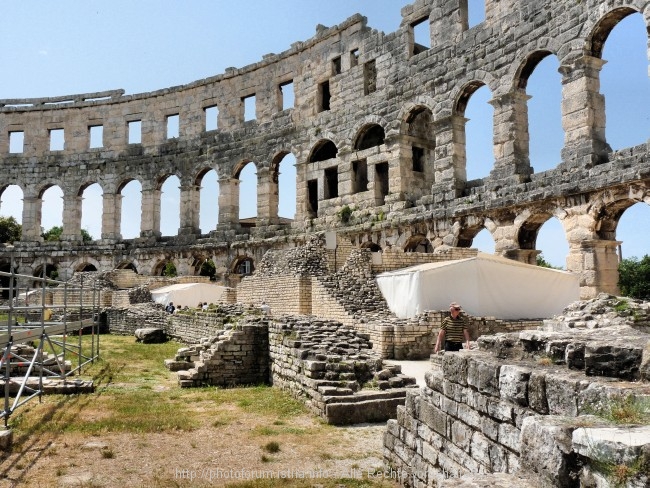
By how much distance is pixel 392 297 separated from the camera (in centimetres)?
1439

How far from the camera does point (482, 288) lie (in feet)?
46.0

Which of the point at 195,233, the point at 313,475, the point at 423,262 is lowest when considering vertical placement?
the point at 313,475

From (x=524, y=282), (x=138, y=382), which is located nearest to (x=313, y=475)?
(x=138, y=382)

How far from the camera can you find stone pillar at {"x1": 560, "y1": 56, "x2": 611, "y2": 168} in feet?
49.2

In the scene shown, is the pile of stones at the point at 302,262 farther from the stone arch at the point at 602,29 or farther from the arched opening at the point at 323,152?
the stone arch at the point at 602,29

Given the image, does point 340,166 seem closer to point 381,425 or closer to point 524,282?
point 524,282

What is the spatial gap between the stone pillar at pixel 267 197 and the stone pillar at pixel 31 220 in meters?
14.4

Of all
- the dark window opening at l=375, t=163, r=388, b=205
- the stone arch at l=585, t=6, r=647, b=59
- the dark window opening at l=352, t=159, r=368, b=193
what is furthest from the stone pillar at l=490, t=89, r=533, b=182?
the dark window opening at l=352, t=159, r=368, b=193

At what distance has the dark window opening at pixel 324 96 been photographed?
26031mm

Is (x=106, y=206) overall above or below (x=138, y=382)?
above

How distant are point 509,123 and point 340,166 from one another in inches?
A: 325

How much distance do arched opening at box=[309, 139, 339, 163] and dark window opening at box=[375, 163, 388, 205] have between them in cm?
378

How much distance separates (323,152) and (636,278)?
27801 millimetres

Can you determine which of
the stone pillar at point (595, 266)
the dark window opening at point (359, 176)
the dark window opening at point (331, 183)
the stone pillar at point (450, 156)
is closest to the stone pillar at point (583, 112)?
the stone pillar at point (595, 266)
